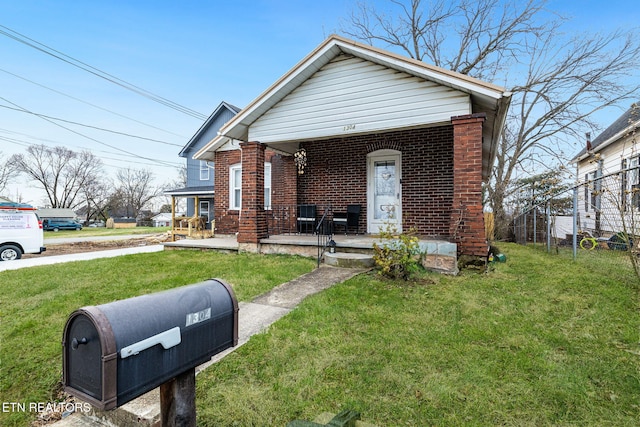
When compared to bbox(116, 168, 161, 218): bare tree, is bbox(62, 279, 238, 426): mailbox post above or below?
below

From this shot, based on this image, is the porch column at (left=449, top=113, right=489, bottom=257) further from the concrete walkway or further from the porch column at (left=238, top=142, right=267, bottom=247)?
the porch column at (left=238, top=142, right=267, bottom=247)

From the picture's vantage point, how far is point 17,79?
16062 millimetres

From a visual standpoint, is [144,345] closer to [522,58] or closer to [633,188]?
[633,188]

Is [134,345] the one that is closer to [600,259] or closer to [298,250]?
[298,250]

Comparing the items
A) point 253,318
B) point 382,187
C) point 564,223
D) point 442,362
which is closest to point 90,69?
point 382,187

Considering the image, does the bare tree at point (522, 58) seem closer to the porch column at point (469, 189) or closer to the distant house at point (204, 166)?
the distant house at point (204, 166)

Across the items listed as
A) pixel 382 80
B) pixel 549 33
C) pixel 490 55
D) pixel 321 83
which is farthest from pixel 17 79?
pixel 549 33

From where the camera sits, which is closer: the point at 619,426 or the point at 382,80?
the point at 619,426

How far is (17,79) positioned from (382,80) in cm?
1995

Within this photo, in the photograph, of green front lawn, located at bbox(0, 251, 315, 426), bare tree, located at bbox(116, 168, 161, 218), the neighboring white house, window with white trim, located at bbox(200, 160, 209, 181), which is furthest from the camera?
bare tree, located at bbox(116, 168, 161, 218)

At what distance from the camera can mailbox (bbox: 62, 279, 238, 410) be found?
1.13m

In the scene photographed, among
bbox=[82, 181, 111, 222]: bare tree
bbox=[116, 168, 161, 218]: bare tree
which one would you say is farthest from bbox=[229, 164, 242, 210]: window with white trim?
bbox=[116, 168, 161, 218]: bare tree

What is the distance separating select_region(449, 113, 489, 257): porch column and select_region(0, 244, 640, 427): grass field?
2.26 feet

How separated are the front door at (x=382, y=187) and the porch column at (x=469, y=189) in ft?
9.28
